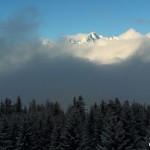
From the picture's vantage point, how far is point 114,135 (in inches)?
1964

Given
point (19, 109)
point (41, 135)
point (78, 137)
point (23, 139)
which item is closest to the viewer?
point (78, 137)

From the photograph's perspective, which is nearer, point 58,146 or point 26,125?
point 58,146

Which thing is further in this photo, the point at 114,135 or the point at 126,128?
the point at 126,128

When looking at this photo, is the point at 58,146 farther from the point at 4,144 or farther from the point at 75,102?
the point at 75,102

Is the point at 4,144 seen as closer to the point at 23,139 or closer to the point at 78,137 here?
the point at 23,139

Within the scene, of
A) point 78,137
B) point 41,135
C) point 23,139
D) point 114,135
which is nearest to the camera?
point 114,135

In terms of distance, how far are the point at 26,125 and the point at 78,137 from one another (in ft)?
44.2

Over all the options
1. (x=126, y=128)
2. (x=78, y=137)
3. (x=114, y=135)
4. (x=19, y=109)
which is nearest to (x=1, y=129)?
(x=78, y=137)

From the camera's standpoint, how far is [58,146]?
6775 centimetres

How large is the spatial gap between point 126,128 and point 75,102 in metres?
75.2

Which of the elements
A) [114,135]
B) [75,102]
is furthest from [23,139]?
[75,102]

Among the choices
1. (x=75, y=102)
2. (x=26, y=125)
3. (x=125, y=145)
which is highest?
(x=75, y=102)

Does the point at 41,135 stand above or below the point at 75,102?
below

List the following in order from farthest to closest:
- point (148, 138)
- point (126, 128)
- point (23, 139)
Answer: point (23, 139)
point (126, 128)
point (148, 138)
